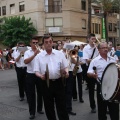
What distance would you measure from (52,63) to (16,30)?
31.1 meters

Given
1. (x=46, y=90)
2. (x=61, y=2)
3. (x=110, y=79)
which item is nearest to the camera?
(x=110, y=79)

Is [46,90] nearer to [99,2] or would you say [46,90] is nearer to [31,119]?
[31,119]

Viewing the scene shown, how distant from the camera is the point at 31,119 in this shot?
21.6 ft

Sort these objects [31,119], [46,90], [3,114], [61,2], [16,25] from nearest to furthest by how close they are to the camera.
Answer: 1. [46,90]
2. [31,119]
3. [3,114]
4. [16,25]
5. [61,2]

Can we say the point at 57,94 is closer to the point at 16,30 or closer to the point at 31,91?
the point at 31,91

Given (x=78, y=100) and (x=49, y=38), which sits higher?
(x=49, y=38)

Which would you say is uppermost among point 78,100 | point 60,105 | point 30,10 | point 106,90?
point 30,10

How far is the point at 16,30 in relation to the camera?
116 feet

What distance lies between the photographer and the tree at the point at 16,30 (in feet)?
117

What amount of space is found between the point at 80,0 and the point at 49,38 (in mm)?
35825

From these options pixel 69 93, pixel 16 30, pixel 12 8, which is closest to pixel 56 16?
pixel 16 30

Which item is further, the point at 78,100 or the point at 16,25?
the point at 16,25

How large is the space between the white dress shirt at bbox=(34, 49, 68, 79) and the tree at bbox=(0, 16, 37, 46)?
30.6 meters

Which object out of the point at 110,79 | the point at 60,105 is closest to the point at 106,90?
the point at 110,79
